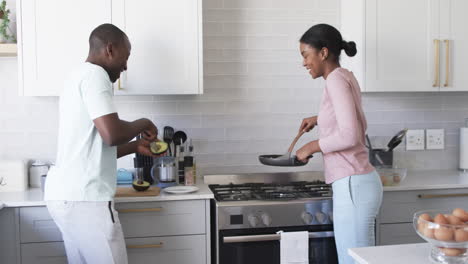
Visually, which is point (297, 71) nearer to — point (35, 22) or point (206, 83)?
point (206, 83)

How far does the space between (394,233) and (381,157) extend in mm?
523

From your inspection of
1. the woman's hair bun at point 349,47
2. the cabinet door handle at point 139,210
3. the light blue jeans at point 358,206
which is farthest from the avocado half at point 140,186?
the woman's hair bun at point 349,47

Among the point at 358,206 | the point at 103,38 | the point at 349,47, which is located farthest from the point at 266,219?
the point at 103,38

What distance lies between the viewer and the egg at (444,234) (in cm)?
149

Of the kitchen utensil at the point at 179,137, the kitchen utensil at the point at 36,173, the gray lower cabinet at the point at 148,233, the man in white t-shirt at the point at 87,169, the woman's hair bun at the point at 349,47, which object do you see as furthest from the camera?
the kitchen utensil at the point at 179,137

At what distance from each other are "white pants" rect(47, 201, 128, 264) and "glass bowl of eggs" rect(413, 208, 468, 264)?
1256mm

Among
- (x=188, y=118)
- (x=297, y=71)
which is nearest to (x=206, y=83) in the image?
(x=188, y=118)

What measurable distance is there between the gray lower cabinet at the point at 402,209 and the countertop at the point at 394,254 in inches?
45.7

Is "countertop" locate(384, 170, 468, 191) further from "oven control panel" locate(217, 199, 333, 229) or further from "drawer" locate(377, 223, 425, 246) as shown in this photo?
"oven control panel" locate(217, 199, 333, 229)

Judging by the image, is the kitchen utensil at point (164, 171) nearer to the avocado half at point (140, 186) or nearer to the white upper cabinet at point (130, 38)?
the avocado half at point (140, 186)

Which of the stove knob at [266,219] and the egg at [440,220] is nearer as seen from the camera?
the egg at [440,220]

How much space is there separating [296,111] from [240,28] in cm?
63

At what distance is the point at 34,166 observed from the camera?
122 inches

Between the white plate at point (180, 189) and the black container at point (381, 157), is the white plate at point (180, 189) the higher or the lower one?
the lower one
